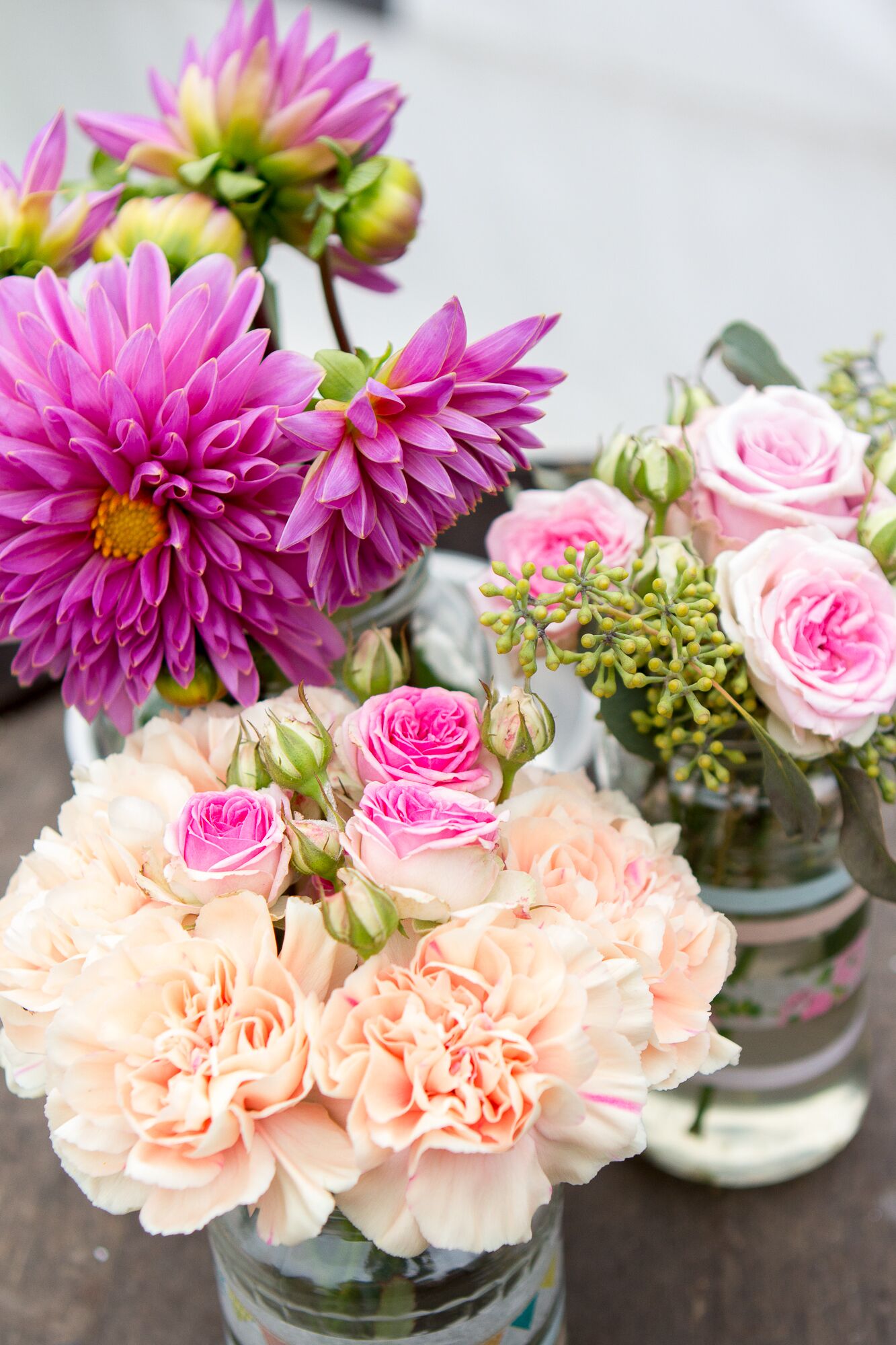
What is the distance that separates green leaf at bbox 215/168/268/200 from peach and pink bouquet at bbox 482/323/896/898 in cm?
12

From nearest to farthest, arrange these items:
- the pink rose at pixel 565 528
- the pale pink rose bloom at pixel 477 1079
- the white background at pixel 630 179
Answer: the pale pink rose bloom at pixel 477 1079, the pink rose at pixel 565 528, the white background at pixel 630 179

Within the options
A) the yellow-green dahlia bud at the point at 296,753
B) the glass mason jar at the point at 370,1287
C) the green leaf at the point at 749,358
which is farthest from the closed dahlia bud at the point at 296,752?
the green leaf at the point at 749,358

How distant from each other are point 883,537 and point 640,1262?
27 centimetres

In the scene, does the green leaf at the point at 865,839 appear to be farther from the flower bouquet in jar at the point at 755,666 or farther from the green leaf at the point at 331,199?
the green leaf at the point at 331,199

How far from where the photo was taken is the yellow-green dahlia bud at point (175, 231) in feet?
1.11

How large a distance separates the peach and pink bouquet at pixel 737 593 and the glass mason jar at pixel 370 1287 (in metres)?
0.14

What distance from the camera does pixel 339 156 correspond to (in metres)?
0.36

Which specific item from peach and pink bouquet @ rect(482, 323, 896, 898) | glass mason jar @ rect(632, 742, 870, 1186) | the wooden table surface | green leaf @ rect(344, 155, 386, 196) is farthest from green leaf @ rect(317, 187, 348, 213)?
the wooden table surface

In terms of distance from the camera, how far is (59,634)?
0.31m

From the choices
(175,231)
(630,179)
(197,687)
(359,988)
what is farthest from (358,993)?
(630,179)

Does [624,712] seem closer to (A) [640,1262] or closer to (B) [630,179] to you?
(A) [640,1262]

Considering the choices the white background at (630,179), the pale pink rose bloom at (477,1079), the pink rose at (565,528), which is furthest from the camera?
the white background at (630,179)

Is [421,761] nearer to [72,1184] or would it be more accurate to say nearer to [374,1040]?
[374,1040]

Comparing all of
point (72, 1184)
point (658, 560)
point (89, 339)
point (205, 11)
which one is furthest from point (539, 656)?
point (205, 11)
